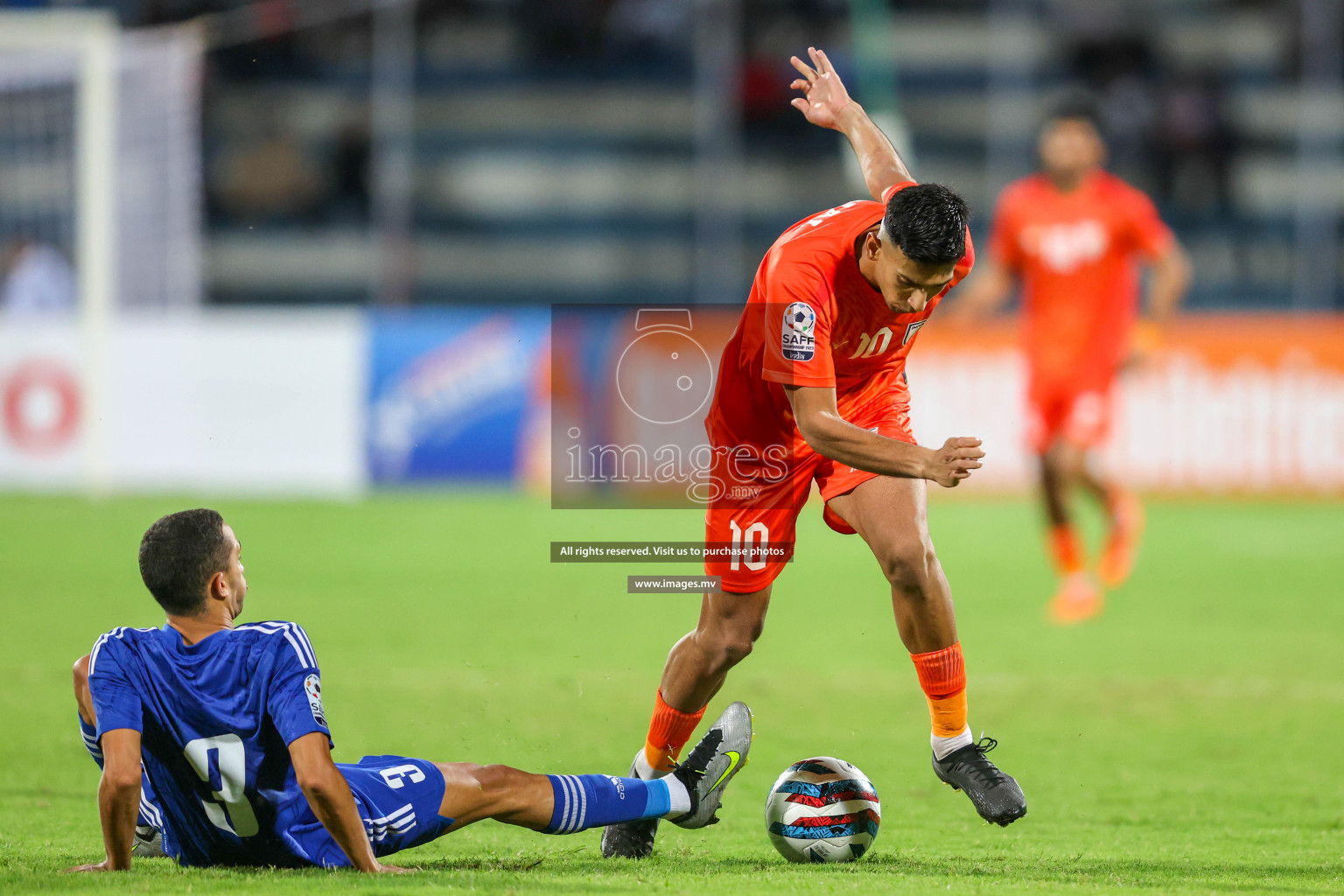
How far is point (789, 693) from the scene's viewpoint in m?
6.76

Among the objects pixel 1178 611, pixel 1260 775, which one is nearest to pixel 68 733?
pixel 1260 775

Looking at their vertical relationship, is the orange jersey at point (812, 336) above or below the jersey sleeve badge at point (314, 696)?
above

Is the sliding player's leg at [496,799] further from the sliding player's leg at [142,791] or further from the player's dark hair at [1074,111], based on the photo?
the player's dark hair at [1074,111]

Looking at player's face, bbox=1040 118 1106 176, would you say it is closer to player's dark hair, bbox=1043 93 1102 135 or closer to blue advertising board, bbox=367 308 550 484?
player's dark hair, bbox=1043 93 1102 135

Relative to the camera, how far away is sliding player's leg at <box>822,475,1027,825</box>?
425cm

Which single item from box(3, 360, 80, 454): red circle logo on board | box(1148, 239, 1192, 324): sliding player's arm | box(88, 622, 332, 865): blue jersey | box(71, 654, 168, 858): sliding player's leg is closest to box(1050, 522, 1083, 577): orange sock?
box(1148, 239, 1192, 324): sliding player's arm

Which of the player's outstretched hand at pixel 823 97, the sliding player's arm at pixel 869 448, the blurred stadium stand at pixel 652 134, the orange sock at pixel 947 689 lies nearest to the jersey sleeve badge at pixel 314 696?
the sliding player's arm at pixel 869 448

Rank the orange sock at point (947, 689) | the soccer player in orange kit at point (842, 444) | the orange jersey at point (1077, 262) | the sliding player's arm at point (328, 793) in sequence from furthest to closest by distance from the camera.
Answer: the orange jersey at point (1077, 262) < the orange sock at point (947, 689) < the soccer player in orange kit at point (842, 444) < the sliding player's arm at point (328, 793)

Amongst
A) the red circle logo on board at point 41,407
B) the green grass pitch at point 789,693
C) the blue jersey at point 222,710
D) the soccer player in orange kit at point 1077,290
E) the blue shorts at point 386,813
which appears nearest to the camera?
the blue jersey at point 222,710

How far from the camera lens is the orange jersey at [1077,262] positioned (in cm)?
966

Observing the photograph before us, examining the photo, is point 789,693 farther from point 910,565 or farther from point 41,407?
point 41,407

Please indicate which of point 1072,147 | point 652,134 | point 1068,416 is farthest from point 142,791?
point 652,134

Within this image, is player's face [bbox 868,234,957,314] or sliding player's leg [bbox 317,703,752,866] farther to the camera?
player's face [bbox 868,234,957,314]

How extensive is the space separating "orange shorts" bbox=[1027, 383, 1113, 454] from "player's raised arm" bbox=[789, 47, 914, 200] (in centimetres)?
481
